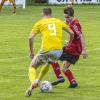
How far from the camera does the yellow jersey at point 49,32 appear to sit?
12.0 meters

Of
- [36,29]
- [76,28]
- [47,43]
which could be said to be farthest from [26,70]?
[36,29]

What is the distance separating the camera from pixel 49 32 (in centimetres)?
1205

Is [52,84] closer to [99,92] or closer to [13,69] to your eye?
[99,92]

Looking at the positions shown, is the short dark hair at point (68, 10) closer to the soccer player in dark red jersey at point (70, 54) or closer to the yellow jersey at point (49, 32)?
the soccer player in dark red jersey at point (70, 54)

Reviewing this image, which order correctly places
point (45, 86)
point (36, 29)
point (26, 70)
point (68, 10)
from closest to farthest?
point (36, 29) < point (45, 86) < point (68, 10) < point (26, 70)

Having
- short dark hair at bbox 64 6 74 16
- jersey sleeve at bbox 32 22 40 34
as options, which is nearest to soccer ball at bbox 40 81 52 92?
jersey sleeve at bbox 32 22 40 34

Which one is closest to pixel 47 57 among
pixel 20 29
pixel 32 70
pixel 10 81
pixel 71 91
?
pixel 32 70

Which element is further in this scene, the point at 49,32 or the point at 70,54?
the point at 70,54

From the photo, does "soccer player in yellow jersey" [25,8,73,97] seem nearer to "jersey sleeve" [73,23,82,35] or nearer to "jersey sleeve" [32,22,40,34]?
"jersey sleeve" [32,22,40,34]

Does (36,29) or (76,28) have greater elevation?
(36,29)

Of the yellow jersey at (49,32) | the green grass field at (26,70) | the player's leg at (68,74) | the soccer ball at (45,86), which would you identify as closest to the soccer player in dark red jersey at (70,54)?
the player's leg at (68,74)

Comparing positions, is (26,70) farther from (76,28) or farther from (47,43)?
(47,43)

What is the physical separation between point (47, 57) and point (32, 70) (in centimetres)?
40

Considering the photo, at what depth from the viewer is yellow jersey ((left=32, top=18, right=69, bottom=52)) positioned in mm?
11994
